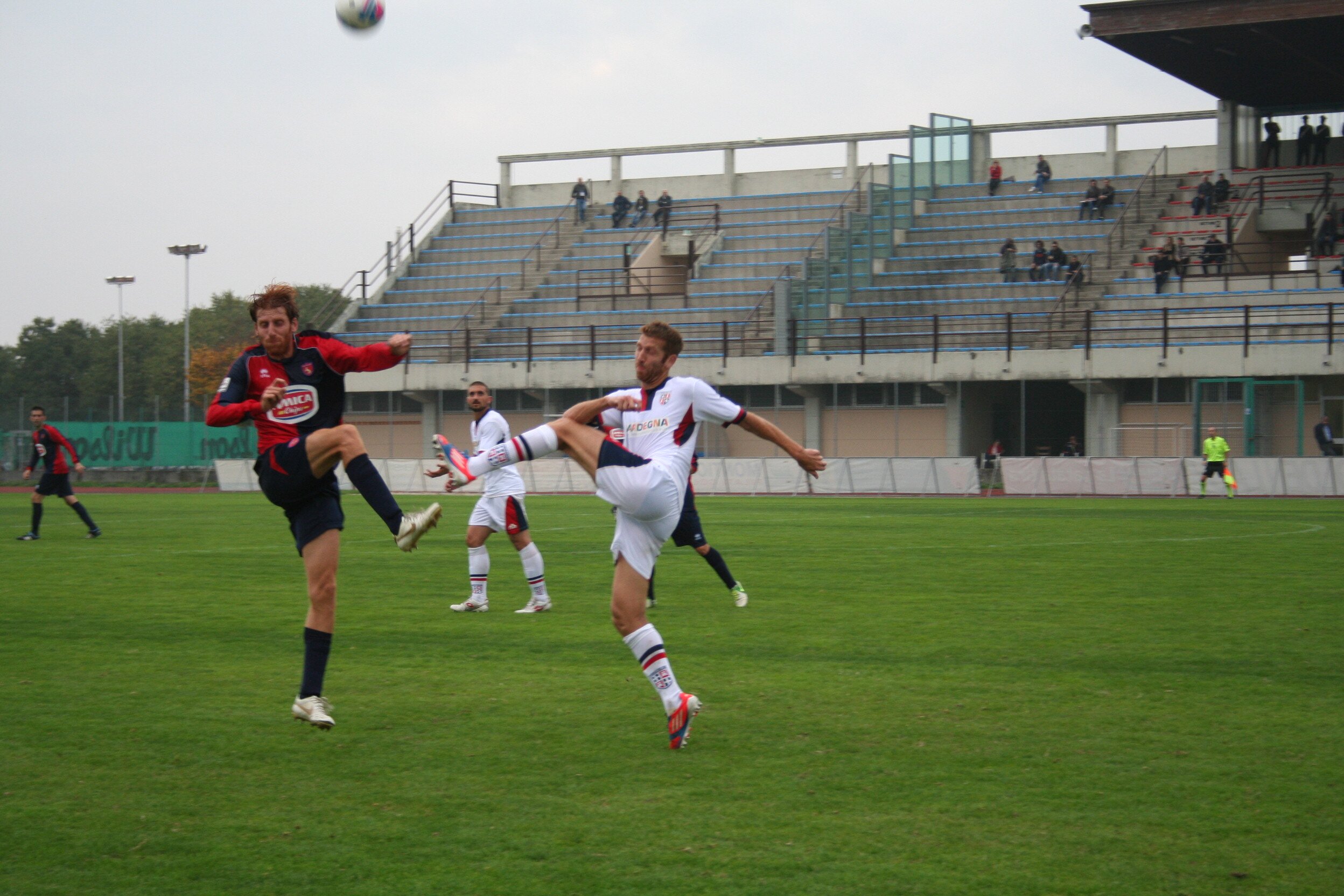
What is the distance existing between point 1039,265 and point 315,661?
39693 millimetres

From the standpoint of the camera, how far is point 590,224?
182ft

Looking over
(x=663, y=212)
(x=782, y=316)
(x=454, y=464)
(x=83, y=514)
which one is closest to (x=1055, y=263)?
(x=782, y=316)

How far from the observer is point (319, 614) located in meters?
7.07

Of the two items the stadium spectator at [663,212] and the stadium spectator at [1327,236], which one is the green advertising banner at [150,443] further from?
the stadium spectator at [1327,236]

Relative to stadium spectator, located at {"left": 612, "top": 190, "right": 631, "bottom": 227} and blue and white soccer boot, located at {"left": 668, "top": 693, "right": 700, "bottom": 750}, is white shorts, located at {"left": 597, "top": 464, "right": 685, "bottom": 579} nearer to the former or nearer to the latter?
blue and white soccer boot, located at {"left": 668, "top": 693, "right": 700, "bottom": 750}

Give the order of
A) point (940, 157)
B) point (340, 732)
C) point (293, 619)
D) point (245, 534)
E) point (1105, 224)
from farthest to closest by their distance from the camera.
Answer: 1. point (940, 157)
2. point (1105, 224)
3. point (245, 534)
4. point (293, 619)
5. point (340, 732)

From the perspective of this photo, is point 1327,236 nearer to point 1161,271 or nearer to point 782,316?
point 1161,271

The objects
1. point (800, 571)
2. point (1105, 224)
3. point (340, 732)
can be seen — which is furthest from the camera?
point (1105, 224)

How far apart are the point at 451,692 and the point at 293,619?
12.9ft

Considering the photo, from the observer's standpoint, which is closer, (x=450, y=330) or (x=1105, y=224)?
(x=1105, y=224)

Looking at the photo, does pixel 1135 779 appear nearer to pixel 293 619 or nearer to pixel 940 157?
pixel 293 619

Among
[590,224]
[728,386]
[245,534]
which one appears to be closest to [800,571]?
[245,534]

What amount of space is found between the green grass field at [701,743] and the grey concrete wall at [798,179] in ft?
123

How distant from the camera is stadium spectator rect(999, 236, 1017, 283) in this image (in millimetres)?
44156
